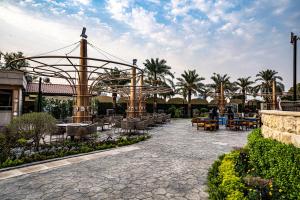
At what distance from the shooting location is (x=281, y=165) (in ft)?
13.6

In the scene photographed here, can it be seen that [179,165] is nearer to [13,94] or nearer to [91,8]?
[91,8]

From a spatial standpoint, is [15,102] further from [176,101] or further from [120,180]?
[176,101]

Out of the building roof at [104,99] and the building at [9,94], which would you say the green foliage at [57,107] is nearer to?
the building at [9,94]

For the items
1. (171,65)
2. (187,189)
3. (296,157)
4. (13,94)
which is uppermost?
(171,65)

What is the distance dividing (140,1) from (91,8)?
2.55 meters

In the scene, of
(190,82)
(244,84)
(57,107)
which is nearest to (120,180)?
(57,107)

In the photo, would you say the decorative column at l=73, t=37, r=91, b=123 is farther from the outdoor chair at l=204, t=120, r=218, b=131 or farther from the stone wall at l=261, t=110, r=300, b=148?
the outdoor chair at l=204, t=120, r=218, b=131

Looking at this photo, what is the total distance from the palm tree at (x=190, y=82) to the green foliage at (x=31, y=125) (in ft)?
103

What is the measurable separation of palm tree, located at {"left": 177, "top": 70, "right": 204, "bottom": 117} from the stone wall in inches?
1280

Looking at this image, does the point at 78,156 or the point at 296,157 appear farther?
the point at 78,156

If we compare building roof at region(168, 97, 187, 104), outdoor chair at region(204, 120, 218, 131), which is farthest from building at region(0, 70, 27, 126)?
building roof at region(168, 97, 187, 104)

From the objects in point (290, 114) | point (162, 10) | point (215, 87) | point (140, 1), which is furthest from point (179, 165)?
point (215, 87)

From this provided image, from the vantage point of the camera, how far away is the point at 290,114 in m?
4.55

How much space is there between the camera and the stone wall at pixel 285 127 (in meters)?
4.41
